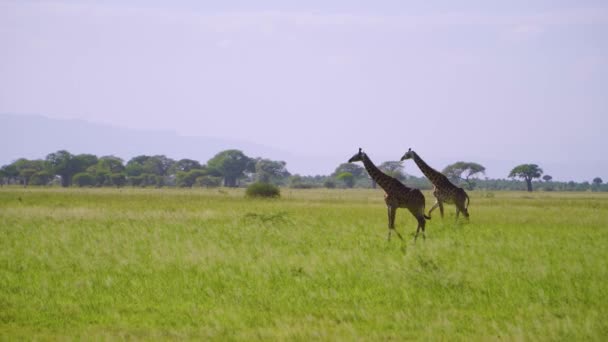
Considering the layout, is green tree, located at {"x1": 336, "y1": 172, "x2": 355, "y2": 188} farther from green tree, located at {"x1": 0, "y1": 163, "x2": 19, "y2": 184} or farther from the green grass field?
the green grass field

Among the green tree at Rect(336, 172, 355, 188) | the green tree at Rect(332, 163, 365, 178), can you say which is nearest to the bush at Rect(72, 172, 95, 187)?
the green tree at Rect(336, 172, 355, 188)

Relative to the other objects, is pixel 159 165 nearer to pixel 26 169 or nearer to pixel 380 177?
pixel 26 169

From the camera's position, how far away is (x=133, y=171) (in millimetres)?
118062

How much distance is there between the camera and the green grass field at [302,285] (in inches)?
352

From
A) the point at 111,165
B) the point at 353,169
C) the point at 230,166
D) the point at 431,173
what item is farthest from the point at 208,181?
the point at 431,173

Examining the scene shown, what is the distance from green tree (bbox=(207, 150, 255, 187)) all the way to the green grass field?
99660 mm

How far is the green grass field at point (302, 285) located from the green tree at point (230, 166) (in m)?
99.7

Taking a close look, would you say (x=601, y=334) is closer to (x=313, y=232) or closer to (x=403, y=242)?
(x=403, y=242)

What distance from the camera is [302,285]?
11.6 meters

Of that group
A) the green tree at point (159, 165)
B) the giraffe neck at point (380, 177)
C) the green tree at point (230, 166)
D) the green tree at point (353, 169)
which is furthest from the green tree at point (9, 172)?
the giraffe neck at point (380, 177)

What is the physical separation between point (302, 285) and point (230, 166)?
4287 inches

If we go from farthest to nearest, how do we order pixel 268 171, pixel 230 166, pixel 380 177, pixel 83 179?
pixel 268 171, pixel 230 166, pixel 83 179, pixel 380 177

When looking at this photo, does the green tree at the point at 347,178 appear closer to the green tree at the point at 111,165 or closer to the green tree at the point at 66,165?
the green tree at the point at 111,165

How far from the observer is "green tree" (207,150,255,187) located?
119 meters
